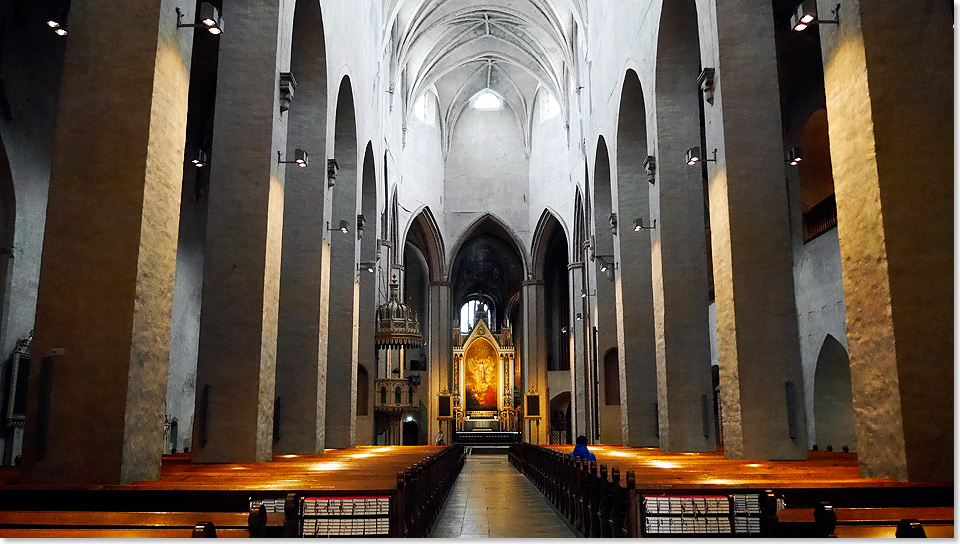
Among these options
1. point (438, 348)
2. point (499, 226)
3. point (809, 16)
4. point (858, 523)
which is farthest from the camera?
point (499, 226)

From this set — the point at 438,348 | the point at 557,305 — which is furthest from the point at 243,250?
the point at 557,305

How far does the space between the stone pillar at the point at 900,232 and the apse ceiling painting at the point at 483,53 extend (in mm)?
17117

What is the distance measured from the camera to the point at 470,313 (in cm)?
4675

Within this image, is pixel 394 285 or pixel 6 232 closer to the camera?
pixel 6 232

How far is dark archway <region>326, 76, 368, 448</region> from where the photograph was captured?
15.8 m

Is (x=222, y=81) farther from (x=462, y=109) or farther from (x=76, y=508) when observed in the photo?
(x=462, y=109)

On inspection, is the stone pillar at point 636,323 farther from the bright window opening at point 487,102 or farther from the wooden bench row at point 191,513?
the bright window opening at point 487,102

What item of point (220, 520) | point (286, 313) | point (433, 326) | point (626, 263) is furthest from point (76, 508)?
point (433, 326)

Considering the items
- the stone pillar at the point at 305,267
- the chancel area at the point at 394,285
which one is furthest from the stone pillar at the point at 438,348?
the stone pillar at the point at 305,267

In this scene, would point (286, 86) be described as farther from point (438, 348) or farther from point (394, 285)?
point (438, 348)

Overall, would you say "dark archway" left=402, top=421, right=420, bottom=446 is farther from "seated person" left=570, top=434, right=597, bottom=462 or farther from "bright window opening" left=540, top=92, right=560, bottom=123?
"seated person" left=570, top=434, right=597, bottom=462

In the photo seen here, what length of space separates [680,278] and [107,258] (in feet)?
31.6

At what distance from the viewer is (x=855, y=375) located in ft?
23.8

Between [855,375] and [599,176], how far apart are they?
561 inches
